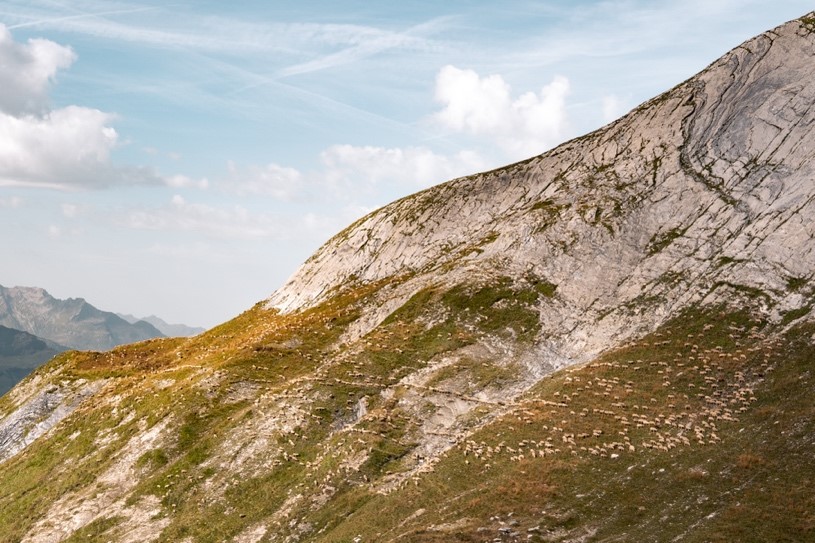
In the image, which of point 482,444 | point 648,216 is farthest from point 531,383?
point 648,216

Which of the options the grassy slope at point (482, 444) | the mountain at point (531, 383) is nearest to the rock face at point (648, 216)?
the mountain at point (531, 383)

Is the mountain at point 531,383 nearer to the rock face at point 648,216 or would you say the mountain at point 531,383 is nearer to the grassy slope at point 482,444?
the grassy slope at point 482,444

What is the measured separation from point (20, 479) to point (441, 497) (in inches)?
1966

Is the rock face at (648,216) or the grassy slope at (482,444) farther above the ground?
the rock face at (648,216)

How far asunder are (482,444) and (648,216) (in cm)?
4681

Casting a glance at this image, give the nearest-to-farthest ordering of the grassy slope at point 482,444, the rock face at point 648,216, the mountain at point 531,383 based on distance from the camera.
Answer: the grassy slope at point 482,444 → the mountain at point 531,383 → the rock face at point 648,216

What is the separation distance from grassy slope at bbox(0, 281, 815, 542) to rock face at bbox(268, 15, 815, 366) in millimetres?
6090

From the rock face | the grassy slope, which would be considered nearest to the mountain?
the grassy slope

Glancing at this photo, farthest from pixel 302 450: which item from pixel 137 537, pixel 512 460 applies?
pixel 512 460

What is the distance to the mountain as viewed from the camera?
142 ft

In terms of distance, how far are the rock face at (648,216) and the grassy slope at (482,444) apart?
6090 millimetres

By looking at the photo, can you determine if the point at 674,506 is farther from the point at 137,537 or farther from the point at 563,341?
the point at 137,537

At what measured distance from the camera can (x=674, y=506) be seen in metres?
39.1

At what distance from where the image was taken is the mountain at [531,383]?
43.4 meters
